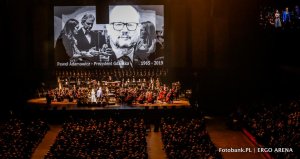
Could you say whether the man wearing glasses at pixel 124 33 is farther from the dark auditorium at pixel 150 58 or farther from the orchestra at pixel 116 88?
the orchestra at pixel 116 88

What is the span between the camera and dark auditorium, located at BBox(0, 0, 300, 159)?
2641 centimetres

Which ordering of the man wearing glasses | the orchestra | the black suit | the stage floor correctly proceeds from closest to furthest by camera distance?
1. the stage floor
2. the orchestra
3. the black suit
4. the man wearing glasses

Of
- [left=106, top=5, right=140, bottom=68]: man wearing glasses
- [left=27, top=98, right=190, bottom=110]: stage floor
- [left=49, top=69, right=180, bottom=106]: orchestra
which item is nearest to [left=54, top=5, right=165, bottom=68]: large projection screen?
[left=106, top=5, right=140, bottom=68]: man wearing glasses

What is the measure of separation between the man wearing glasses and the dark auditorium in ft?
0.18

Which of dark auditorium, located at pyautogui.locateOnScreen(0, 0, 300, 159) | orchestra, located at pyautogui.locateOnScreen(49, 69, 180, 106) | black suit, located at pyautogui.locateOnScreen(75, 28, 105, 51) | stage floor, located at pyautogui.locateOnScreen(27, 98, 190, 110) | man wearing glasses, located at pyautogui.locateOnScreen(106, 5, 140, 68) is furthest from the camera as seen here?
man wearing glasses, located at pyautogui.locateOnScreen(106, 5, 140, 68)

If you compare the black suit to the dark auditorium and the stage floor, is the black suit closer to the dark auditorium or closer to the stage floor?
the dark auditorium

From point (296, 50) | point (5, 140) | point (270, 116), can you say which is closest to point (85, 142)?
point (5, 140)

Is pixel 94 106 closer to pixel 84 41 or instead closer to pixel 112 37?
pixel 84 41

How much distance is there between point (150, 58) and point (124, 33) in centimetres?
196

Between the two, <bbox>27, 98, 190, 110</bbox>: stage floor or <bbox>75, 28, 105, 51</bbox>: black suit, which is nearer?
<bbox>27, 98, 190, 110</bbox>: stage floor

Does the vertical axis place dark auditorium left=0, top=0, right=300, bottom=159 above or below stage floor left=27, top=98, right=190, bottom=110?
above

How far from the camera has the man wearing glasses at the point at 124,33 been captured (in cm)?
3089

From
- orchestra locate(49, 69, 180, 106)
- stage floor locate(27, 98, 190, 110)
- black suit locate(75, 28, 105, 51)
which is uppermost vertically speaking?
black suit locate(75, 28, 105, 51)

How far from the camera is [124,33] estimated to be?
3097cm
